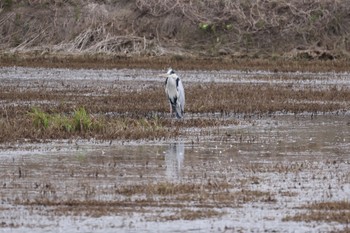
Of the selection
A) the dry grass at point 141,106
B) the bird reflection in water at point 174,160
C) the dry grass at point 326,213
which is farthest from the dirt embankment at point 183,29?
the dry grass at point 326,213

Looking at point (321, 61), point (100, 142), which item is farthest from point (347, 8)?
point (100, 142)

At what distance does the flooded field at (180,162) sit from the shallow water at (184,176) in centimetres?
1

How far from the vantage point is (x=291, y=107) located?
20.8m

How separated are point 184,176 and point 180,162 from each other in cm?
123

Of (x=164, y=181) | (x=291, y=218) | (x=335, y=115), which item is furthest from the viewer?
(x=335, y=115)

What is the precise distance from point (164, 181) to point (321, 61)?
22371 millimetres

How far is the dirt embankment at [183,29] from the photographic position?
35.3 m

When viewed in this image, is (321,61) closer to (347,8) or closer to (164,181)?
(347,8)

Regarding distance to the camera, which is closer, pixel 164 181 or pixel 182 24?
pixel 164 181

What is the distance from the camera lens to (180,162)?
13688 millimetres

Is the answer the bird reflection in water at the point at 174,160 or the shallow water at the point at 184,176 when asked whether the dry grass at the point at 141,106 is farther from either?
the bird reflection in water at the point at 174,160

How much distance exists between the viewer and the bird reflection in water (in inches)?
497

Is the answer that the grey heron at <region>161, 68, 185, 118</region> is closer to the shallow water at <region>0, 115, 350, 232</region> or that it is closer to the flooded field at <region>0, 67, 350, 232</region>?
the flooded field at <region>0, 67, 350, 232</region>

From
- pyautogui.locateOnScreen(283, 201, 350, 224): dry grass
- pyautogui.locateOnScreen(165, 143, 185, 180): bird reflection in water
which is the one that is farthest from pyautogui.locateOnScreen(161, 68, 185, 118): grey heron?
pyautogui.locateOnScreen(283, 201, 350, 224): dry grass
